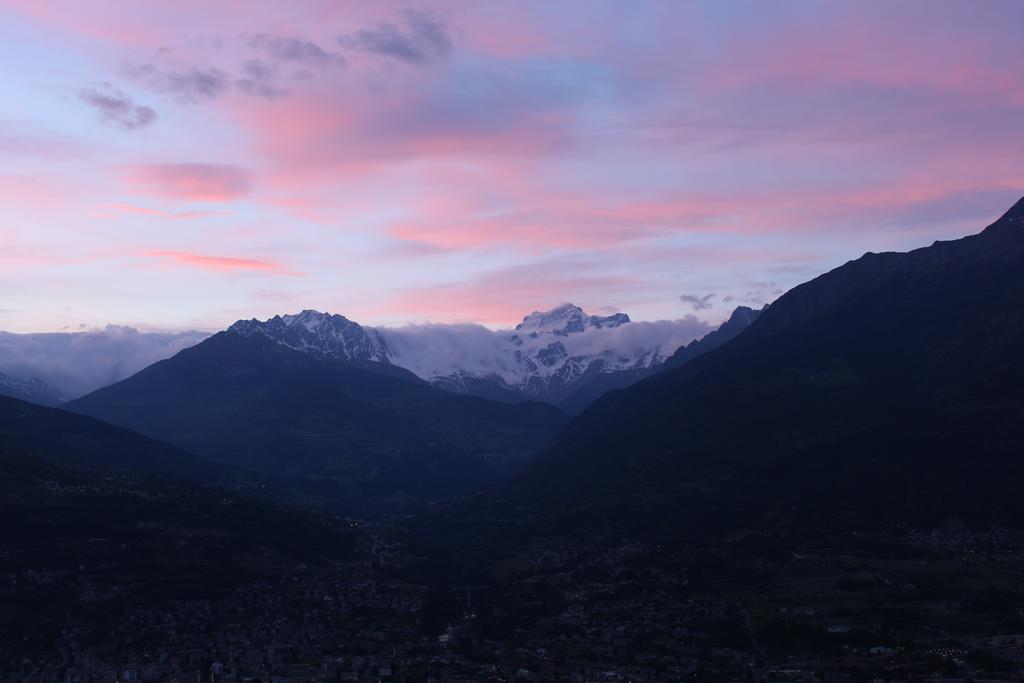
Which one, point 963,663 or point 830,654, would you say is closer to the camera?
point 963,663

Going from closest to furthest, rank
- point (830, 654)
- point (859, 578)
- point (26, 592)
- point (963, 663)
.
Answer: point (963, 663), point (830, 654), point (26, 592), point (859, 578)

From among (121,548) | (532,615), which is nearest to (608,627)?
(532,615)

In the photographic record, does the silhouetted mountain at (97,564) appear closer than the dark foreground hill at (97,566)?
No

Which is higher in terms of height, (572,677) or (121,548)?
(121,548)

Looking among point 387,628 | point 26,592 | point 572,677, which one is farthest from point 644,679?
point 26,592

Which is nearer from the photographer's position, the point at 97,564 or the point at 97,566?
the point at 97,566

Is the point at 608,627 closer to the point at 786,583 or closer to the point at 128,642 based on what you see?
the point at 786,583

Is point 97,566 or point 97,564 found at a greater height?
point 97,564

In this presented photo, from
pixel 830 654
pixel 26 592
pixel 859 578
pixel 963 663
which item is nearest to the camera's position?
pixel 963 663

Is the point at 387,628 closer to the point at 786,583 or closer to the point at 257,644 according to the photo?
the point at 257,644

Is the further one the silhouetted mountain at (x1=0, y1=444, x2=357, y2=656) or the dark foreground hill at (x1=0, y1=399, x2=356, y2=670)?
the silhouetted mountain at (x1=0, y1=444, x2=357, y2=656)
